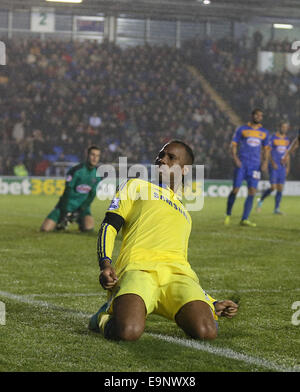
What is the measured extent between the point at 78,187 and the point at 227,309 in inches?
317

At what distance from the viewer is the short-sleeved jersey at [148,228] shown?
15.0ft

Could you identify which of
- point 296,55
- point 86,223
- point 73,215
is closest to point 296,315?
point 86,223

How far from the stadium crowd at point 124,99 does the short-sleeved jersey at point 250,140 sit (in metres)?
12.0

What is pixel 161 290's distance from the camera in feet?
14.7

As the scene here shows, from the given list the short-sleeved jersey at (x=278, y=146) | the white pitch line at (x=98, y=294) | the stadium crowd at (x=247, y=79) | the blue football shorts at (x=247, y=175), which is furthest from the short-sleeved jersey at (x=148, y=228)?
the stadium crowd at (x=247, y=79)

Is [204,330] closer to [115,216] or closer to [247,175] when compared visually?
[115,216]

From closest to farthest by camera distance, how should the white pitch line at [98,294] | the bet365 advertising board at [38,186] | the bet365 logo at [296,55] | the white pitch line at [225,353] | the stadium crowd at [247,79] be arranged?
the white pitch line at [225,353]
the white pitch line at [98,294]
the bet365 advertising board at [38,186]
the stadium crowd at [247,79]
the bet365 logo at [296,55]

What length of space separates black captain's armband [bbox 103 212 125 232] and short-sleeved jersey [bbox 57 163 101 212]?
25.3ft

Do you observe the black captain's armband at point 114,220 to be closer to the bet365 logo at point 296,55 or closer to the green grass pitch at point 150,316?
the green grass pitch at point 150,316

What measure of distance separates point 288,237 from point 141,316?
7.86 meters

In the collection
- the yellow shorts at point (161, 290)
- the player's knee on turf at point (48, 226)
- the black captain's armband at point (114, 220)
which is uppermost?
the black captain's armband at point (114, 220)

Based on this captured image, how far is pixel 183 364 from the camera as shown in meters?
3.70

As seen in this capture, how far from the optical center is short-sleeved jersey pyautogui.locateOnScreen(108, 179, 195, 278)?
180 inches

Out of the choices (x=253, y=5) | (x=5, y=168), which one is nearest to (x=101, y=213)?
(x=5, y=168)
